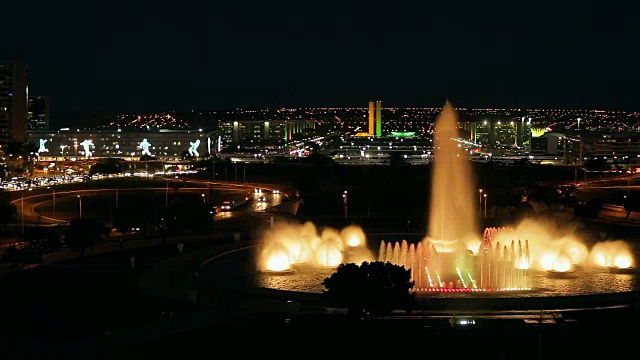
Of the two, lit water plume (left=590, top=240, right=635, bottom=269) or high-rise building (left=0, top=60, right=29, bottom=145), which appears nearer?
lit water plume (left=590, top=240, right=635, bottom=269)

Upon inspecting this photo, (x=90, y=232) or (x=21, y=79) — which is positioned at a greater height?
(x=21, y=79)

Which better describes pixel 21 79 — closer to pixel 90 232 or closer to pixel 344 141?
pixel 344 141

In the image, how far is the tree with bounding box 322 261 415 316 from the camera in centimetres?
2211

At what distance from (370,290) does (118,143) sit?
4248 inches

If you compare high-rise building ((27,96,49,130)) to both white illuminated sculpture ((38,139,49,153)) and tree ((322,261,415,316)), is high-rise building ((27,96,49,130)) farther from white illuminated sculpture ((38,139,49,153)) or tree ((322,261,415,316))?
tree ((322,261,415,316))

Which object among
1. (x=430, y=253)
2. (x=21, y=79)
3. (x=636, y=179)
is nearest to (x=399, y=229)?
(x=430, y=253)

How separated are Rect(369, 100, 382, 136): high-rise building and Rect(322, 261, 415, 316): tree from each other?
13559cm

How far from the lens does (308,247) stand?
32188 mm

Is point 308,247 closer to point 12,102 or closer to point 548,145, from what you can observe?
point 12,102

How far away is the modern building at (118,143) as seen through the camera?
409 ft

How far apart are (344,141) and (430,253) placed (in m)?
98.8

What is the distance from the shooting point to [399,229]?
40.0 m

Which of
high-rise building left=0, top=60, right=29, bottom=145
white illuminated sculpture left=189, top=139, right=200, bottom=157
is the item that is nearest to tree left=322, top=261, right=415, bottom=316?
high-rise building left=0, top=60, right=29, bottom=145

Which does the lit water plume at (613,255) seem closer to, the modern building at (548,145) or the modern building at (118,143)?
the modern building at (548,145)
